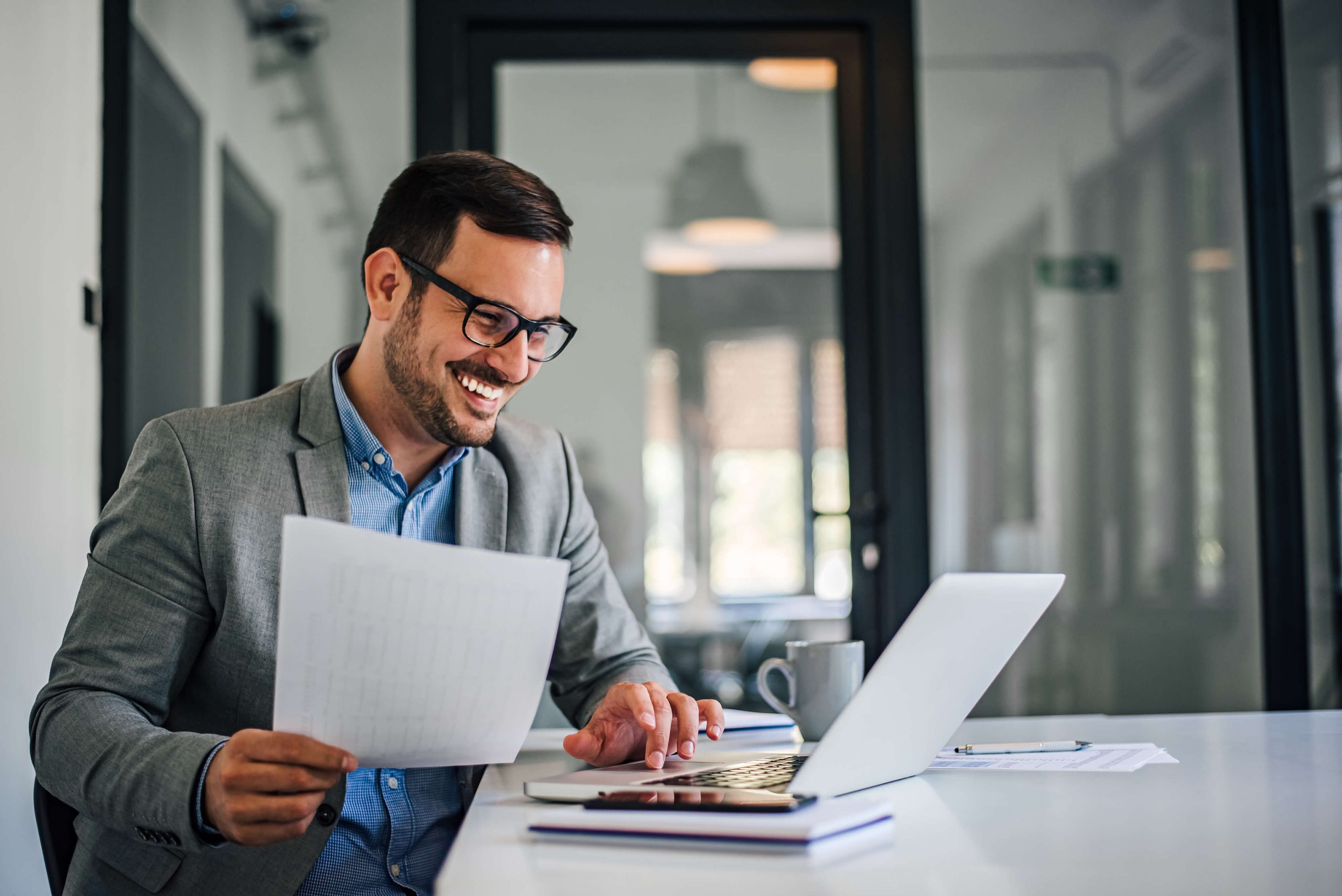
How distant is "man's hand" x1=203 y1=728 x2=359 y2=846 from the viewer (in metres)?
0.84

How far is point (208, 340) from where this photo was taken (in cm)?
274

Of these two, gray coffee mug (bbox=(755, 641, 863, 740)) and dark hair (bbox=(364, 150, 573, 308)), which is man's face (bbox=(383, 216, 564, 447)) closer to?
dark hair (bbox=(364, 150, 573, 308))

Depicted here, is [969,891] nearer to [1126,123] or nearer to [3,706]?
[3,706]

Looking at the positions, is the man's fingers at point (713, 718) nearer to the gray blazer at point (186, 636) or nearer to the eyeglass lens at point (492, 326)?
the gray blazer at point (186, 636)

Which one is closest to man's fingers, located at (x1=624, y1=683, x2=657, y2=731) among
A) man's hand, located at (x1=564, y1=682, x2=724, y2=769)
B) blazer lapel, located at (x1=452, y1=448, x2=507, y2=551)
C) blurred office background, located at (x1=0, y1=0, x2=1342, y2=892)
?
man's hand, located at (x1=564, y1=682, x2=724, y2=769)

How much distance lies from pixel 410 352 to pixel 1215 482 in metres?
2.43

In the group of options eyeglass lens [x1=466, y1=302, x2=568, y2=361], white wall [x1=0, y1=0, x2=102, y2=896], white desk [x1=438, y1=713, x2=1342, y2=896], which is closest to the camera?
white desk [x1=438, y1=713, x2=1342, y2=896]

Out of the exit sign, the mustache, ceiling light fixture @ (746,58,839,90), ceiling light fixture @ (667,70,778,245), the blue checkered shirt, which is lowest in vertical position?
the blue checkered shirt

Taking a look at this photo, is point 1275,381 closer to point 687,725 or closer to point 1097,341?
point 1097,341

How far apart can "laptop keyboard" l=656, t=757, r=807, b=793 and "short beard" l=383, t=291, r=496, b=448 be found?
532 millimetres

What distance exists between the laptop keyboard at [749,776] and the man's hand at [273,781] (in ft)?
0.87

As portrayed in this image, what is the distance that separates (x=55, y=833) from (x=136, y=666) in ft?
0.60

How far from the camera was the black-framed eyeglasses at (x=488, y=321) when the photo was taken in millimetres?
1326

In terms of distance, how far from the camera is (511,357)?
1358mm
